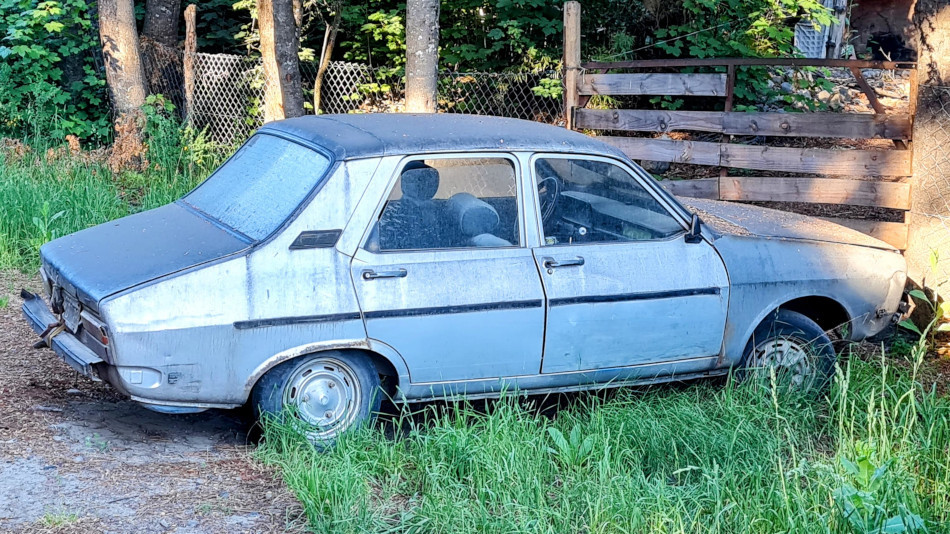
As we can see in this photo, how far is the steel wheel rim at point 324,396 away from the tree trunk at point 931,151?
14.0ft

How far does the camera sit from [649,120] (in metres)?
8.93

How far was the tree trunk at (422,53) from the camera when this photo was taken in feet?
28.0

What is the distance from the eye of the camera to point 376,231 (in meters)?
4.65

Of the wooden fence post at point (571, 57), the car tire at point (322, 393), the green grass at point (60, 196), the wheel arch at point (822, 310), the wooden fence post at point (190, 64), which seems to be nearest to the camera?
the car tire at point (322, 393)

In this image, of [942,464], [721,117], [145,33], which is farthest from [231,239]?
[145,33]

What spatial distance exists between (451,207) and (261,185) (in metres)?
1.00

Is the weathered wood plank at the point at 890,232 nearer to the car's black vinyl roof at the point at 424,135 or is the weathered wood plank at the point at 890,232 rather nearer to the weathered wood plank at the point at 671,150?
the weathered wood plank at the point at 671,150

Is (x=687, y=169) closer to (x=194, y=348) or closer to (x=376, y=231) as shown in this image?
(x=376, y=231)

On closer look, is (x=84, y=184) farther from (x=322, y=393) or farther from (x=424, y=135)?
(x=322, y=393)

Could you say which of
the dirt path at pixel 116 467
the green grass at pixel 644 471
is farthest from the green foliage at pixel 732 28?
the dirt path at pixel 116 467

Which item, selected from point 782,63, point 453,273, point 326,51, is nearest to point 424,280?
point 453,273

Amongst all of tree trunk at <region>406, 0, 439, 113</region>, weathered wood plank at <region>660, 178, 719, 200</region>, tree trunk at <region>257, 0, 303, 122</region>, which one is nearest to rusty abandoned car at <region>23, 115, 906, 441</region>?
weathered wood plank at <region>660, 178, 719, 200</region>

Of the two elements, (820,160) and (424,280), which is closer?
(424,280)

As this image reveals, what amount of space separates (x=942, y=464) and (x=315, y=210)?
9.76 ft
